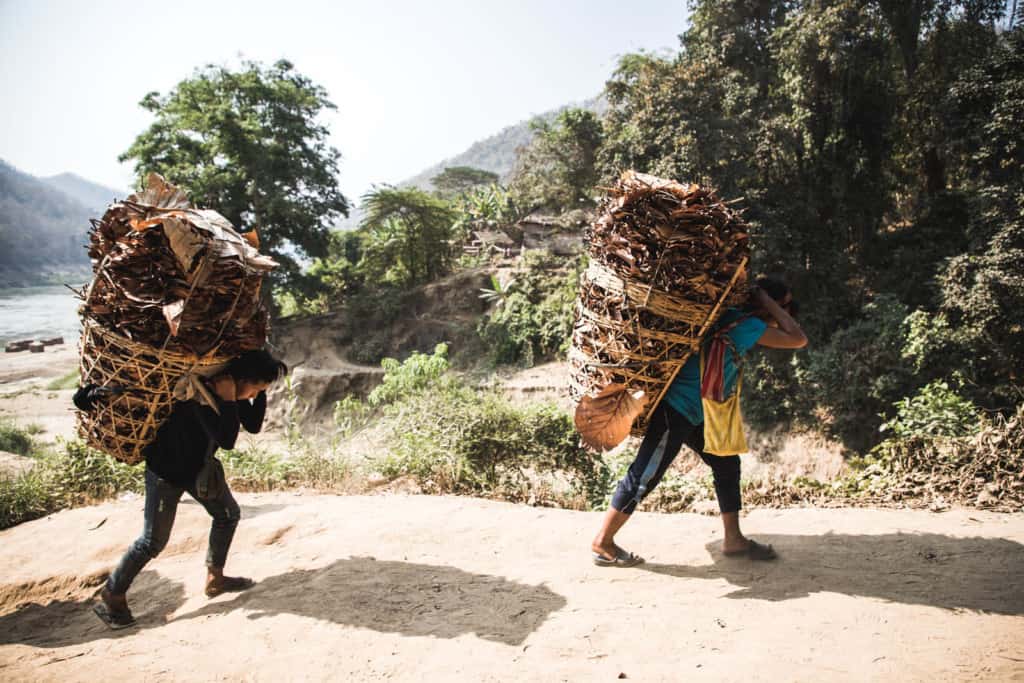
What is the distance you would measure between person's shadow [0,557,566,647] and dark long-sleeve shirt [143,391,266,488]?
79cm

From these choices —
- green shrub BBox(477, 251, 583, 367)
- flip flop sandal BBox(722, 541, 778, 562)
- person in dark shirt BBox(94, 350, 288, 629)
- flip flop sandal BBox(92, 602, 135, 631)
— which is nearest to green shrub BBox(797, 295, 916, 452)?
green shrub BBox(477, 251, 583, 367)

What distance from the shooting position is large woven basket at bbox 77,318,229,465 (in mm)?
2785

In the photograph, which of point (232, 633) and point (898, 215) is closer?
point (232, 633)

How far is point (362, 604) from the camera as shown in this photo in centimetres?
291

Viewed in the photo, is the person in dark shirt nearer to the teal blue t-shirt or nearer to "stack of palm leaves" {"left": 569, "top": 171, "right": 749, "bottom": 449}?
"stack of palm leaves" {"left": 569, "top": 171, "right": 749, "bottom": 449}

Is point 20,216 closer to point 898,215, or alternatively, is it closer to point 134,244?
point 134,244

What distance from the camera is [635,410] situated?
2883 millimetres

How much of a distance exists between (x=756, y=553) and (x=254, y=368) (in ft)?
9.62

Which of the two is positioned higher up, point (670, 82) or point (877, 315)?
point (670, 82)

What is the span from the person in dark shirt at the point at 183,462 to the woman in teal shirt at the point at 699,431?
2.00 m

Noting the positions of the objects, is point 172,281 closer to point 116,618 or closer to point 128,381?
point 128,381

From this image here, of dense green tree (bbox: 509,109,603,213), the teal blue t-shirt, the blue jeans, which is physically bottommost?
the blue jeans

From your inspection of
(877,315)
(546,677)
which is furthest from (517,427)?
(877,315)

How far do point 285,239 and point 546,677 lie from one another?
18778 millimetres
